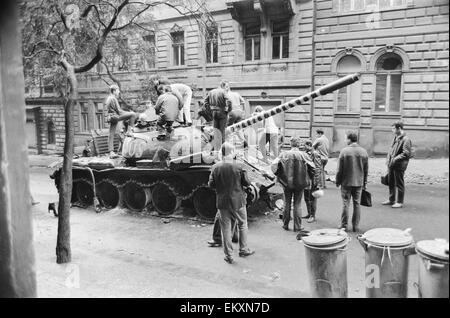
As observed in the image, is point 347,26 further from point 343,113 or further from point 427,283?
point 427,283

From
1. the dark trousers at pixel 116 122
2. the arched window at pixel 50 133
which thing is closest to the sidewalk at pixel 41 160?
the arched window at pixel 50 133

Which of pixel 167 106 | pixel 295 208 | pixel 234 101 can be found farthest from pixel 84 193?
pixel 295 208

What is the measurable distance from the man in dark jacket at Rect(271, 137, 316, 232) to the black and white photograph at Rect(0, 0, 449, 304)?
0.03 meters

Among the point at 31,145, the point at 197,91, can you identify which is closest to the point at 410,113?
the point at 197,91

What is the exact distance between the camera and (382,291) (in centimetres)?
452

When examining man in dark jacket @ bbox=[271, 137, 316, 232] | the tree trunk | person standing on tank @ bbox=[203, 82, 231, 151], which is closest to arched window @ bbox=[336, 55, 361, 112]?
person standing on tank @ bbox=[203, 82, 231, 151]

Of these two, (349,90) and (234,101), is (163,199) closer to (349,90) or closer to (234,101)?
(234,101)

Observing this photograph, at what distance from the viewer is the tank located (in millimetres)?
9688

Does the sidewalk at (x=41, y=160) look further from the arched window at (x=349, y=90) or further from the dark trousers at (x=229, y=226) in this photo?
the dark trousers at (x=229, y=226)

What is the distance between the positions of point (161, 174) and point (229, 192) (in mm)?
3797

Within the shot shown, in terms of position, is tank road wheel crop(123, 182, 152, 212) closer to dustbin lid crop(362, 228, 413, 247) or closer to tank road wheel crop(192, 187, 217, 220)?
tank road wheel crop(192, 187, 217, 220)

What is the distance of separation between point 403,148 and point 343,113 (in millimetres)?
8824

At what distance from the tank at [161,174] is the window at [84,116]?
16187 millimetres

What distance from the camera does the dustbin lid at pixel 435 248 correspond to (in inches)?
148
